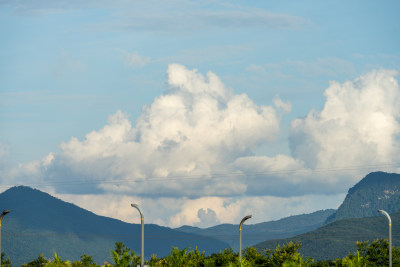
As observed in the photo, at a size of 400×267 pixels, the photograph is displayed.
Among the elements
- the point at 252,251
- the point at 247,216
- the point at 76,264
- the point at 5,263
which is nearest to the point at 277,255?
the point at 252,251

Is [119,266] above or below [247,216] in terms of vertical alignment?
below

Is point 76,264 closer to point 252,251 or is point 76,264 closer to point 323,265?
point 252,251

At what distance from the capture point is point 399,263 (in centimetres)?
8356

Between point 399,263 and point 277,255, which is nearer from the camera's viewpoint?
point 399,263

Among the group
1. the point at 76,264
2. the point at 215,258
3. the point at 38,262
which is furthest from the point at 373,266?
the point at 38,262

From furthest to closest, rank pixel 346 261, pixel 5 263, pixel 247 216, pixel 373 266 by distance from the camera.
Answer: pixel 5 263
pixel 373 266
pixel 346 261
pixel 247 216

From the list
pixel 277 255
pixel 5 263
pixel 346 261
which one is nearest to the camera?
pixel 346 261

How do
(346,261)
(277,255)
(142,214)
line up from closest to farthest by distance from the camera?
(142,214)
(346,261)
(277,255)

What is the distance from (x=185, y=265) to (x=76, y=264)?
23067 millimetres

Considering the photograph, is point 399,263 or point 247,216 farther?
point 399,263

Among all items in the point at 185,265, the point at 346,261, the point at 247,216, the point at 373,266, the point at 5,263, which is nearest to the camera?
the point at 247,216

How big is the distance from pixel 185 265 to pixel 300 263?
527 inches

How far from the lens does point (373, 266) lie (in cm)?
8875

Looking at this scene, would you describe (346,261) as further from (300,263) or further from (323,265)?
(323,265)
